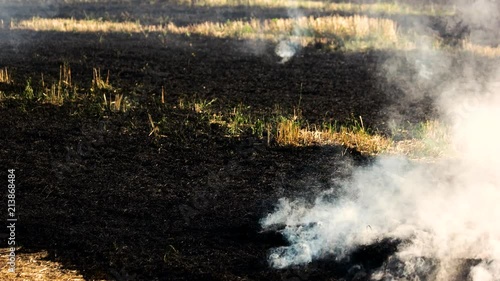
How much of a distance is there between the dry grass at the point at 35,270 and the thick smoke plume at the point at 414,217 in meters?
1.81

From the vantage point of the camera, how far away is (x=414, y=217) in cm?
636

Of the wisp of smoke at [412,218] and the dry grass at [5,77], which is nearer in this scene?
the wisp of smoke at [412,218]

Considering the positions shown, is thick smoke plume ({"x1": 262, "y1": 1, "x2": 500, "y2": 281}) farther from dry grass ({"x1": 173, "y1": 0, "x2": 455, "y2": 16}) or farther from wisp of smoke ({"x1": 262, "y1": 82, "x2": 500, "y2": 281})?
dry grass ({"x1": 173, "y1": 0, "x2": 455, "y2": 16})

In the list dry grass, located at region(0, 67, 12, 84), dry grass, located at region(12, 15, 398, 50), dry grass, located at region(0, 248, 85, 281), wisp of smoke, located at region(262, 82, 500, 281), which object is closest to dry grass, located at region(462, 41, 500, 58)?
dry grass, located at region(12, 15, 398, 50)

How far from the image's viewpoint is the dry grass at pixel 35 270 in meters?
5.71

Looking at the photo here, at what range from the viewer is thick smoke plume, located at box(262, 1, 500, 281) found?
18.1 ft

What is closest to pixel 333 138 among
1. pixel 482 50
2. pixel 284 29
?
pixel 482 50

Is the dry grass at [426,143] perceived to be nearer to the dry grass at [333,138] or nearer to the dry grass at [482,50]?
the dry grass at [333,138]

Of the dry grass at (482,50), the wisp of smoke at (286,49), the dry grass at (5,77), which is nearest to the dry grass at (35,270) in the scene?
the dry grass at (5,77)

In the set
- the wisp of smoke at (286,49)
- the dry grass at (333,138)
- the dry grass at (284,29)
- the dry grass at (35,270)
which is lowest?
the dry grass at (35,270)

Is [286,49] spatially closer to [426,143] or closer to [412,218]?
[426,143]

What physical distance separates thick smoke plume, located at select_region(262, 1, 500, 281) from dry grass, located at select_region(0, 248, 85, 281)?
5.93 ft

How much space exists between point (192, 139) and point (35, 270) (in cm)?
368

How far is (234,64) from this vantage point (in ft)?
45.8
